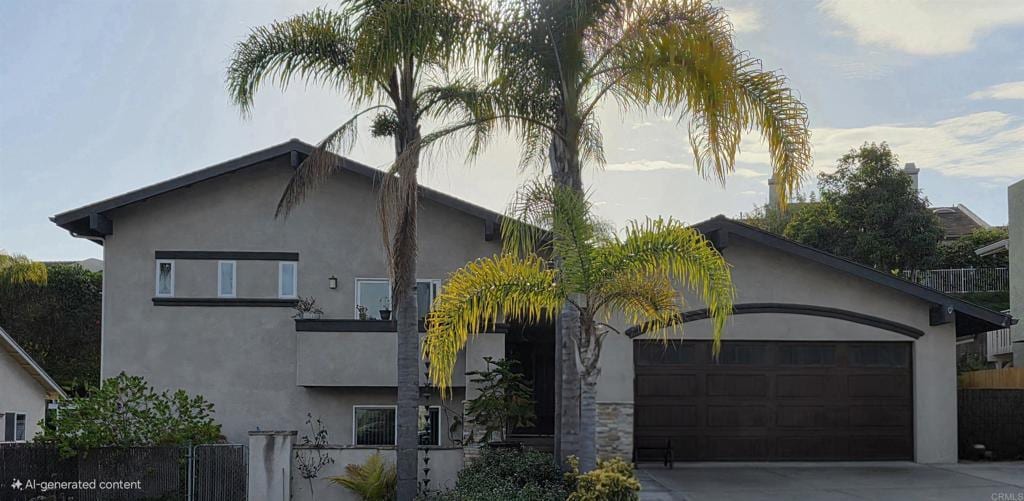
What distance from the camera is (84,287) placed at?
37312 mm

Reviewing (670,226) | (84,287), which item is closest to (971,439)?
(670,226)

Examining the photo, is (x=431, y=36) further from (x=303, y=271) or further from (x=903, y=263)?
(x=903, y=263)

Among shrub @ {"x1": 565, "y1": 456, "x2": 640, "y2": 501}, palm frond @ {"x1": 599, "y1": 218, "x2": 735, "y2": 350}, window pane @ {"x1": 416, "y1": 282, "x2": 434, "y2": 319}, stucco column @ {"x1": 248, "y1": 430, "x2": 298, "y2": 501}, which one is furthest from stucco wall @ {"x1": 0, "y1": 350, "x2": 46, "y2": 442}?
palm frond @ {"x1": 599, "y1": 218, "x2": 735, "y2": 350}

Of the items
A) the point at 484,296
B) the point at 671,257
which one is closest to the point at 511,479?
the point at 484,296

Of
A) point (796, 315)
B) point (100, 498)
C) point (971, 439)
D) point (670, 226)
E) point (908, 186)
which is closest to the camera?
point (670, 226)

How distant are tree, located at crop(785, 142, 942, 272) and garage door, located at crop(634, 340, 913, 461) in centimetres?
1736

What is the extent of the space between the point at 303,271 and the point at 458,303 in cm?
759

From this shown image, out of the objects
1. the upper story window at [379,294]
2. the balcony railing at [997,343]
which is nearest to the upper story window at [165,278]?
the upper story window at [379,294]

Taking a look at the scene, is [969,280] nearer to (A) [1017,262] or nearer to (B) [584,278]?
(A) [1017,262]

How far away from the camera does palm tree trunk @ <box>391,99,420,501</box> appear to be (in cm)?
1556

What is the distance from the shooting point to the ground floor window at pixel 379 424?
1947cm

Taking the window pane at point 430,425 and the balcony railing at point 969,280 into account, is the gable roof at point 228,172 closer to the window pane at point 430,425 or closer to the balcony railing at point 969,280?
the window pane at point 430,425

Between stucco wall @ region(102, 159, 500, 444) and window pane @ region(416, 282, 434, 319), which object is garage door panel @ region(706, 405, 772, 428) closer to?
stucco wall @ region(102, 159, 500, 444)

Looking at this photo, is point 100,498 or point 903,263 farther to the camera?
point 903,263
